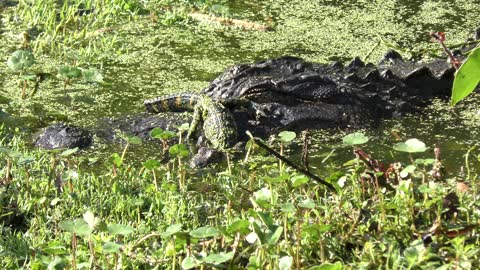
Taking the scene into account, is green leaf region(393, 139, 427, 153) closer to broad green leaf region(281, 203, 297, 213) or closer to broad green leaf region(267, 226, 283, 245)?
broad green leaf region(281, 203, 297, 213)

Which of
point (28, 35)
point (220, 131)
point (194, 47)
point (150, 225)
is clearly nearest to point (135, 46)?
point (194, 47)

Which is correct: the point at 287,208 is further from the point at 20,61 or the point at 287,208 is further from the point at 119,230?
the point at 20,61

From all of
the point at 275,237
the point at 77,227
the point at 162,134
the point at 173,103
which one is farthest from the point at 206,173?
the point at 275,237

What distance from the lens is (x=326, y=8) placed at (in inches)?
291

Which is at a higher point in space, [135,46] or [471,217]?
[471,217]

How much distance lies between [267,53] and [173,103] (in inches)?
59.8

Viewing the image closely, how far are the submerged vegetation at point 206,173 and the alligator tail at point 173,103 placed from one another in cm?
33

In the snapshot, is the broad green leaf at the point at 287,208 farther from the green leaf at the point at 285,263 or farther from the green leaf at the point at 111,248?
the green leaf at the point at 111,248

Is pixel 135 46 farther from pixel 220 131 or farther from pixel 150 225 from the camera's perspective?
pixel 150 225

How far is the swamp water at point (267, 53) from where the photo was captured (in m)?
4.84

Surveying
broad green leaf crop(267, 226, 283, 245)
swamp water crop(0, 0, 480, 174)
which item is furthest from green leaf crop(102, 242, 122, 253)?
swamp water crop(0, 0, 480, 174)

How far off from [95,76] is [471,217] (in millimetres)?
2589

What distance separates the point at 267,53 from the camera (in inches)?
251

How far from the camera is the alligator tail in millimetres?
4993
